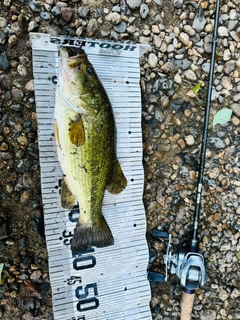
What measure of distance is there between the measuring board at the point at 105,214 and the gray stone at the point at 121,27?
0.15 meters

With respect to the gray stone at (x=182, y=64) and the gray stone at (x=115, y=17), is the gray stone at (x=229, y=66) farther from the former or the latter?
the gray stone at (x=115, y=17)

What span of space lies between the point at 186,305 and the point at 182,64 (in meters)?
2.36

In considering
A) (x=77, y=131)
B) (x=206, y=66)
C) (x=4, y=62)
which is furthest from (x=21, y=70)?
(x=206, y=66)

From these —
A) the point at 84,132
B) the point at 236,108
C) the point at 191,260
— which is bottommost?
the point at 191,260

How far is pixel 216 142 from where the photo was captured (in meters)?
3.42

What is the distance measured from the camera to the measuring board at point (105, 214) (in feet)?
9.55

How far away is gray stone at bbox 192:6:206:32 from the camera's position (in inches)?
130

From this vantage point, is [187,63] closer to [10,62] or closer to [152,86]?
[152,86]

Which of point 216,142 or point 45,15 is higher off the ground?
point 45,15

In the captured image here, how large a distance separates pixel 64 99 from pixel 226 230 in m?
2.19

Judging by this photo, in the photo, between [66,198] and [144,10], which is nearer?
[66,198]

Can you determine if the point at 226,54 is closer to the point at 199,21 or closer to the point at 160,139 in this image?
the point at 199,21

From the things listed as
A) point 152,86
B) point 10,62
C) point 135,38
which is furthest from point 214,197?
point 10,62

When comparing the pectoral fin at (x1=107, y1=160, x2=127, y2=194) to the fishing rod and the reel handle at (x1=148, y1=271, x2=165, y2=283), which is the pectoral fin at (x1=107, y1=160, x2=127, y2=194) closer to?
the fishing rod
